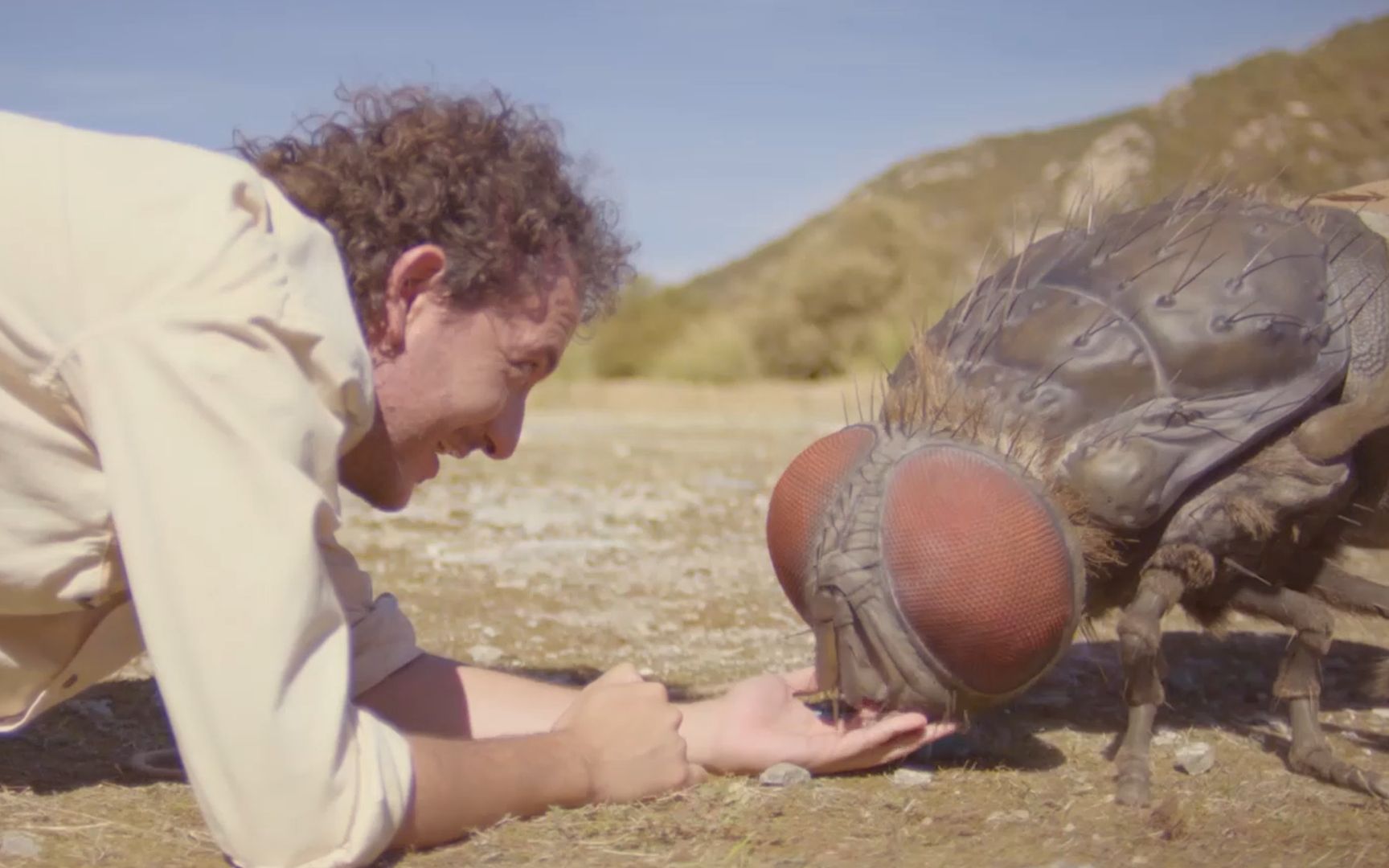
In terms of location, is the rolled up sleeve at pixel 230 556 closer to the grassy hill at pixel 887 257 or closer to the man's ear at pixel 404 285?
the man's ear at pixel 404 285

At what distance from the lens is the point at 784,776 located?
271 centimetres

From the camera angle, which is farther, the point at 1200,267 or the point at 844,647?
the point at 1200,267

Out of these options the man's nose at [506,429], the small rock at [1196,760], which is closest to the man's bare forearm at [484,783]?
the man's nose at [506,429]

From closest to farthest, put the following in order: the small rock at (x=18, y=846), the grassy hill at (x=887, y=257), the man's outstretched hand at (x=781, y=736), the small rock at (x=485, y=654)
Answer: the small rock at (x=18, y=846)
the man's outstretched hand at (x=781, y=736)
the small rock at (x=485, y=654)
the grassy hill at (x=887, y=257)

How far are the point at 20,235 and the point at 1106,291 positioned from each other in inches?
85.8

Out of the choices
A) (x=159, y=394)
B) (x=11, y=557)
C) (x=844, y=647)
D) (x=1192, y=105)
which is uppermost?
(x=1192, y=105)

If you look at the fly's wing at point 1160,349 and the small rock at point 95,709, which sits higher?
the fly's wing at point 1160,349

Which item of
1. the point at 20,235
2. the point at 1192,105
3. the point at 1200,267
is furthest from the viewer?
the point at 1192,105

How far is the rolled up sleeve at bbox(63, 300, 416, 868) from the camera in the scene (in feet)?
5.94

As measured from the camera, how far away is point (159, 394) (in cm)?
183

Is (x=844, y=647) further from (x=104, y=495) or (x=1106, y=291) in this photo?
(x=104, y=495)

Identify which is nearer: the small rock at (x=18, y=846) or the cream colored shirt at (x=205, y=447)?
the cream colored shirt at (x=205, y=447)

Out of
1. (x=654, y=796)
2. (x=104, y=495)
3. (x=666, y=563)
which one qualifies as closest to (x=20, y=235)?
(x=104, y=495)

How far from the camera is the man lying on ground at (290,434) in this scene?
183 cm
